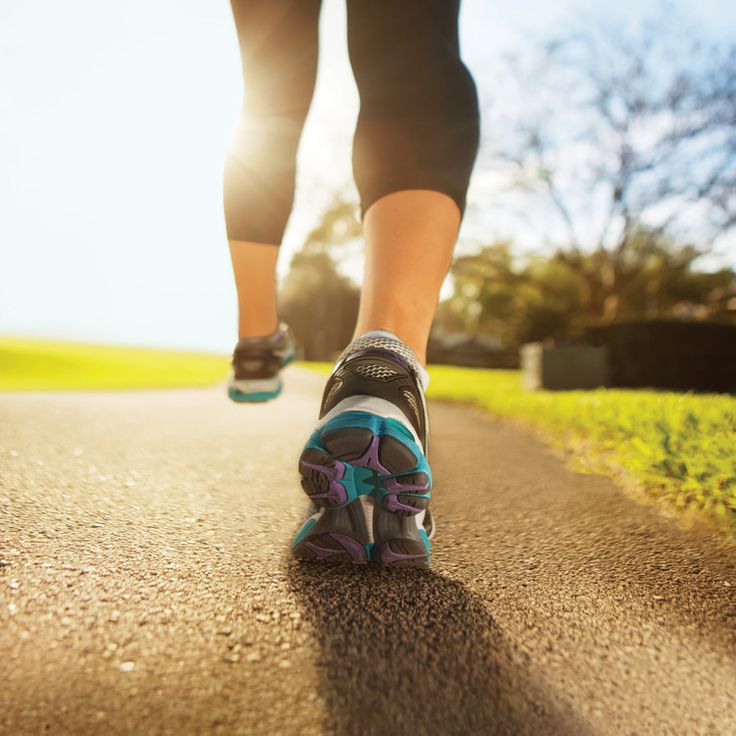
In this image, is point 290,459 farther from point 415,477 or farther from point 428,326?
point 415,477

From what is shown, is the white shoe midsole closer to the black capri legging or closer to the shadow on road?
the shadow on road

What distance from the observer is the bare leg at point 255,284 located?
203 centimetres

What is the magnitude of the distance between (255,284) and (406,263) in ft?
3.02

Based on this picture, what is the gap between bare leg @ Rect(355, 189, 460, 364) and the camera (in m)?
1.31

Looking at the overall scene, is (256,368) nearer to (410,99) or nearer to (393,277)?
(393,277)

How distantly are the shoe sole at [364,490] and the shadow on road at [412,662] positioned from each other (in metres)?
0.05

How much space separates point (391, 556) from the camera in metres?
1.11

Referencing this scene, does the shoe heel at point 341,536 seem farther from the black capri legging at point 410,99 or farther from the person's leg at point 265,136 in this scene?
the person's leg at point 265,136

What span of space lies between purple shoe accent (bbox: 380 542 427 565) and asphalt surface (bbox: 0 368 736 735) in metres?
0.03

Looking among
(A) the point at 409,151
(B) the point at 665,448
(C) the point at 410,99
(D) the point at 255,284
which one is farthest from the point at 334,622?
(B) the point at 665,448

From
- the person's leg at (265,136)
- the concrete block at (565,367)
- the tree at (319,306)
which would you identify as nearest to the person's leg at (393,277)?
the person's leg at (265,136)

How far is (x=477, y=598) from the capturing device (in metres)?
1.06

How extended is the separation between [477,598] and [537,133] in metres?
18.0

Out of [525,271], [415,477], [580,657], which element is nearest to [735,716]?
[580,657]
